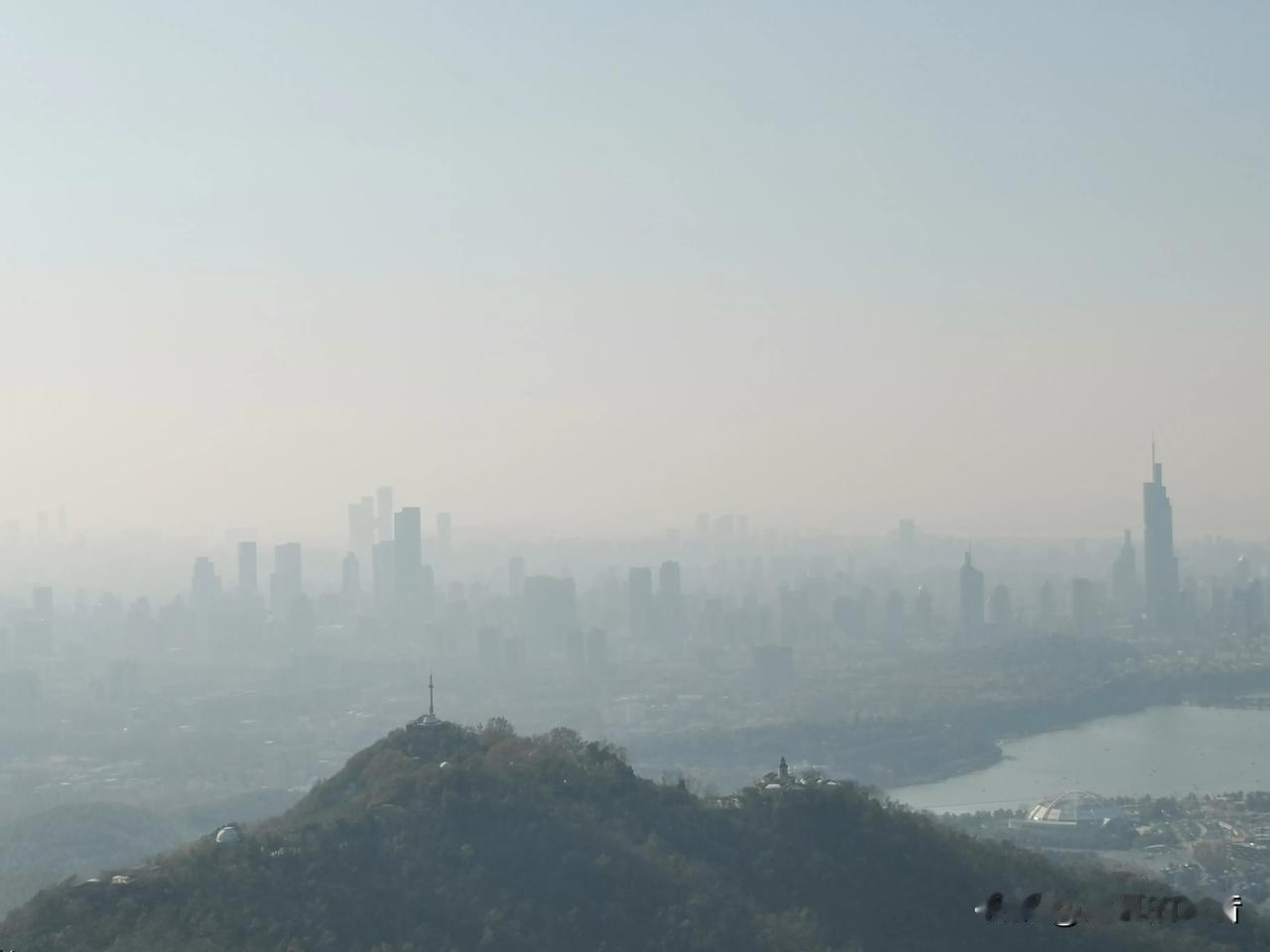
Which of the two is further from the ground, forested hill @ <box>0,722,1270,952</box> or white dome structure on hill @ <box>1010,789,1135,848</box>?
forested hill @ <box>0,722,1270,952</box>

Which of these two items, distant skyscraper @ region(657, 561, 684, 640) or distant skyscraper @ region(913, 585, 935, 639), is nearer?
distant skyscraper @ region(657, 561, 684, 640)

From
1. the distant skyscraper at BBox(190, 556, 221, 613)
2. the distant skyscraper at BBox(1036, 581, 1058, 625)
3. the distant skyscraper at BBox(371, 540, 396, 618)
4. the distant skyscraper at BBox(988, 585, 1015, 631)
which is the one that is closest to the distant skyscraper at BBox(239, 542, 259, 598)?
the distant skyscraper at BBox(190, 556, 221, 613)

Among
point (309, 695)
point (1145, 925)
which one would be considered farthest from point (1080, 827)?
point (309, 695)

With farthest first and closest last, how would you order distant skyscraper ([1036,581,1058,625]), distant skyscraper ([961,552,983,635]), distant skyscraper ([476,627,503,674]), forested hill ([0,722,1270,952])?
distant skyscraper ([1036,581,1058,625]), distant skyscraper ([961,552,983,635]), distant skyscraper ([476,627,503,674]), forested hill ([0,722,1270,952])

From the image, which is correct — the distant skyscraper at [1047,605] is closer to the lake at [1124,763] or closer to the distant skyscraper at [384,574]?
the lake at [1124,763]

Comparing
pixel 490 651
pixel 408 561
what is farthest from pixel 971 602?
pixel 408 561

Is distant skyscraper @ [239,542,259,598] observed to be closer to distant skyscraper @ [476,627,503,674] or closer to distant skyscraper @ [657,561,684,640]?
distant skyscraper @ [657,561,684,640]

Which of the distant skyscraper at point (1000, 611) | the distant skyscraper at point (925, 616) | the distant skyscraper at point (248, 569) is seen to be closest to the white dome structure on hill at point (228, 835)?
the distant skyscraper at point (925, 616)

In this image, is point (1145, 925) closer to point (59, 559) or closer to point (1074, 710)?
point (1074, 710)
